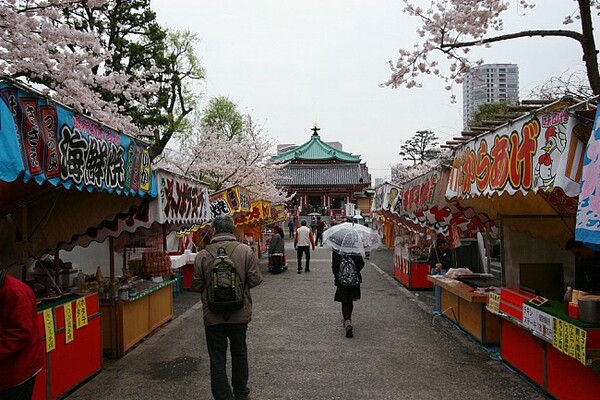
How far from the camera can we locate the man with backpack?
4363 millimetres

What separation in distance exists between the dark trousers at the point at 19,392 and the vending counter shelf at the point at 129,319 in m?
3.68

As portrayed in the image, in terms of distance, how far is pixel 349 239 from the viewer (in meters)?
7.82

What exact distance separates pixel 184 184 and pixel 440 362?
518 centimetres

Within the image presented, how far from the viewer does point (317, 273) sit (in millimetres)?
17234

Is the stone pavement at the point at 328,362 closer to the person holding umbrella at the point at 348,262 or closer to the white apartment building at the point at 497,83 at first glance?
the person holding umbrella at the point at 348,262

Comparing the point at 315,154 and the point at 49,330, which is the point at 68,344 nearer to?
the point at 49,330

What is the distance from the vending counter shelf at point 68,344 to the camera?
475cm

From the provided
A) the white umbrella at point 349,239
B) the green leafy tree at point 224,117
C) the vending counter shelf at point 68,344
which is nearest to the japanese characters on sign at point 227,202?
the white umbrella at point 349,239

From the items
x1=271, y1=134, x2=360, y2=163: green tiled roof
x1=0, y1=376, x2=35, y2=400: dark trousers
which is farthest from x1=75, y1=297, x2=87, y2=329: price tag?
x1=271, y1=134, x2=360, y2=163: green tiled roof

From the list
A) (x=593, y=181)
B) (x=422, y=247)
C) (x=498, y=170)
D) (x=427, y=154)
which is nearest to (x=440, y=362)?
(x=498, y=170)

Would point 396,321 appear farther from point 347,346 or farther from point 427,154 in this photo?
point 427,154

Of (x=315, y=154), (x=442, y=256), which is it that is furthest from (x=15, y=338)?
(x=315, y=154)

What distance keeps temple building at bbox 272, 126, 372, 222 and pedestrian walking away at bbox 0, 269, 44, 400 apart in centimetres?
4791

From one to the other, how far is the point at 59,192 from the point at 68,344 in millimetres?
1988
